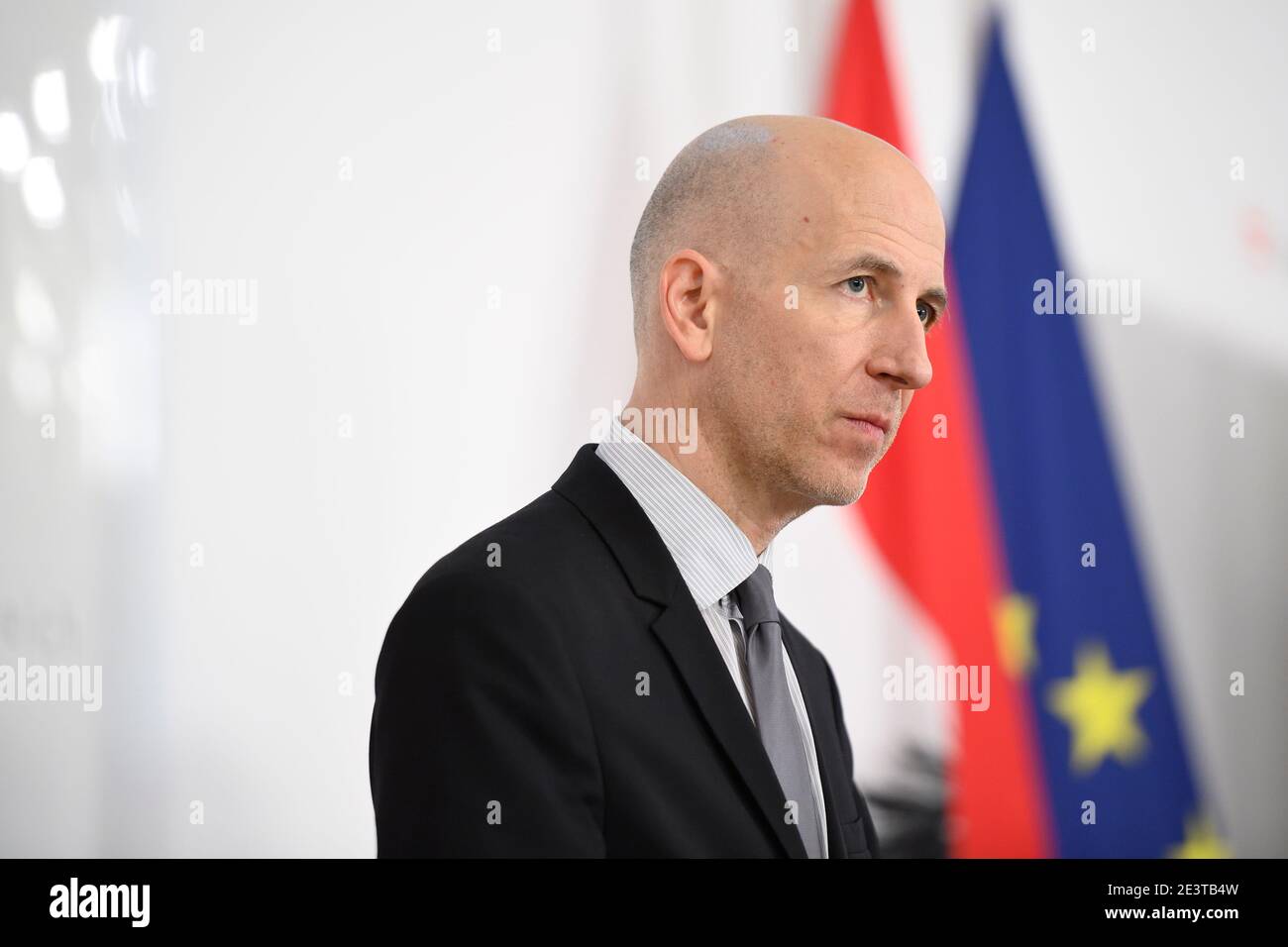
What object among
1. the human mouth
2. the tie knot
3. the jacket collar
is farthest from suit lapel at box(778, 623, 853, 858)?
the human mouth

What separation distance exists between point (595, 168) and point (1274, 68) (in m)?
1.78

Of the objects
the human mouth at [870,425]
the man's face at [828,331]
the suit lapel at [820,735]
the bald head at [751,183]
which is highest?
the bald head at [751,183]

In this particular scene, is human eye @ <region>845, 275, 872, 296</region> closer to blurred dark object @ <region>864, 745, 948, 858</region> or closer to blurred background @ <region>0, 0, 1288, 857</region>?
blurred background @ <region>0, 0, 1288, 857</region>

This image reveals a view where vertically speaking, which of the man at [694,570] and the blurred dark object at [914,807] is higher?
the man at [694,570]

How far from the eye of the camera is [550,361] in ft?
9.07

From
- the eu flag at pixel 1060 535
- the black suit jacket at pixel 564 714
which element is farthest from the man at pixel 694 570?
the eu flag at pixel 1060 535

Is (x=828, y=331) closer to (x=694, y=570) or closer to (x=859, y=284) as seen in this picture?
(x=859, y=284)

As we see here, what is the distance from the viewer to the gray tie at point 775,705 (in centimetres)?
117

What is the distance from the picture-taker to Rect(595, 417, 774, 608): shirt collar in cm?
119

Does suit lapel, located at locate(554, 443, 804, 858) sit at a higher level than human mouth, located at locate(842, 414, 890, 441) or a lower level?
lower

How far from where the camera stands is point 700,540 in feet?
3.95

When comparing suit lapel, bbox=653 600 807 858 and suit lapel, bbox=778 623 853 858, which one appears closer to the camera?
suit lapel, bbox=653 600 807 858

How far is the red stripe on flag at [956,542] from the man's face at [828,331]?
1.59 metres

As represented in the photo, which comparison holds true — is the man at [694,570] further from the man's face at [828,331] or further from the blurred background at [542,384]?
the blurred background at [542,384]
